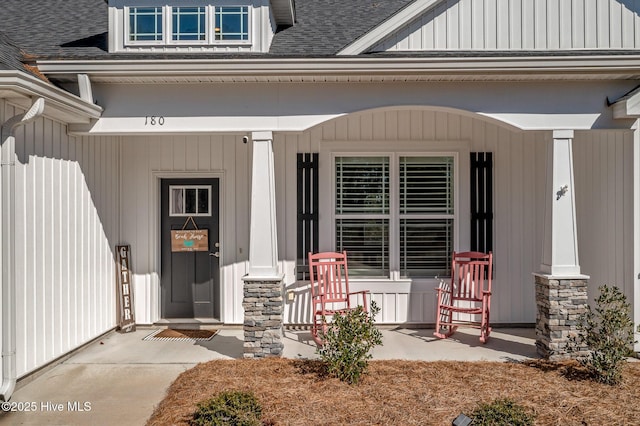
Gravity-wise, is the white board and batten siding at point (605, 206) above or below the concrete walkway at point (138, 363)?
above

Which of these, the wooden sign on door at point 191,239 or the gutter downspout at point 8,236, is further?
the wooden sign on door at point 191,239

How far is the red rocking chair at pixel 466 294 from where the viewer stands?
5703mm

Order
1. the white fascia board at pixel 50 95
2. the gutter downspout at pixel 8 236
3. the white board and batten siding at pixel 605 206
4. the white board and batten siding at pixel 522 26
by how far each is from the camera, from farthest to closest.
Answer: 1. the white board and batten siding at pixel 522 26
2. the white board and batten siding at pixel 605 206
3. the gutter downspout at pixel 8 236
4. the white fascia board at pixel 50 95

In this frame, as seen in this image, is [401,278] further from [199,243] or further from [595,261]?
[199,243]

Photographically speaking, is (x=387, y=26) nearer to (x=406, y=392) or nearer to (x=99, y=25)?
(x=406, y=392)

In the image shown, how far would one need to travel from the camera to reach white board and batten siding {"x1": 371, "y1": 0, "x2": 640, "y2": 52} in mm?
5348

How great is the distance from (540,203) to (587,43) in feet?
6.77

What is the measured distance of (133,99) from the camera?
515cm

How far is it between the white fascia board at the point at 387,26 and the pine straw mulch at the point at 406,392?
3385mm

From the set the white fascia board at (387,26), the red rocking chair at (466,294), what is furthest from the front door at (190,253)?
the red rocking chair at (466,294)

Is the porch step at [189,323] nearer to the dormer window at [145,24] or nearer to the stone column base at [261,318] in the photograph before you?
the stone column base at [261,318]

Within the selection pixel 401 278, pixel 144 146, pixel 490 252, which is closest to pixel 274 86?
pixel 144 146

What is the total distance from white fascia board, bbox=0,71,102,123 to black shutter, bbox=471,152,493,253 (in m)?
4.67

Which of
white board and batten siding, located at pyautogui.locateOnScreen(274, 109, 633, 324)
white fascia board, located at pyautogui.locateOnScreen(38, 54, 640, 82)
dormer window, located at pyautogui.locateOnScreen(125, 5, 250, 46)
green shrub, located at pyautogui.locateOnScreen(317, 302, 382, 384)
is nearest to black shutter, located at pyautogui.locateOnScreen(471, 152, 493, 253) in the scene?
white board and batten siding, located at pyautogui.locateOnScreen(274, 109, 633, 324)
